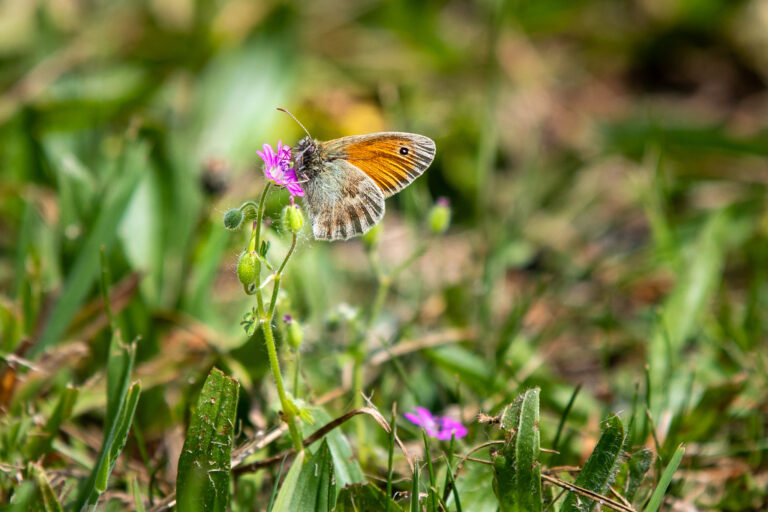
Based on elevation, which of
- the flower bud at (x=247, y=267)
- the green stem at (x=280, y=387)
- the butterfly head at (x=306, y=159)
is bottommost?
the green stem at (x=280, y=387)

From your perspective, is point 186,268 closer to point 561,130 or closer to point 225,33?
point 225,33

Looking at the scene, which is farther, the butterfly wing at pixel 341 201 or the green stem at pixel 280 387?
the butterfly wing at pixel 341 201

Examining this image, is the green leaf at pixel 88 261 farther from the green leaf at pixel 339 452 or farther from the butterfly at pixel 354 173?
the green leaf at pixel 339 452

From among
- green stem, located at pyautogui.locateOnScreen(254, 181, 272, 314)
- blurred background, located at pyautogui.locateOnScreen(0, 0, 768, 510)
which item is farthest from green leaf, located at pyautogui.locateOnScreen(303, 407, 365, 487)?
green stem, located at pyautogui.locateOnScreen(254, 181, 272, 314)

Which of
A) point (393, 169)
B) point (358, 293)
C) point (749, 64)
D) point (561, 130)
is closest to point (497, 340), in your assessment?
point (358, 293)

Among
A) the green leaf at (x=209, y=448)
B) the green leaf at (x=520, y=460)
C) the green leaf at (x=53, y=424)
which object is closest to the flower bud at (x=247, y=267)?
the green leaf at (x=209, y=448)

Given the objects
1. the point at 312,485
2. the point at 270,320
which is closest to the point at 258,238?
the point at 270,320

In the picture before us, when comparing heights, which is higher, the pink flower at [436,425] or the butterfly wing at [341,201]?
the butterfly wing at [341,201]

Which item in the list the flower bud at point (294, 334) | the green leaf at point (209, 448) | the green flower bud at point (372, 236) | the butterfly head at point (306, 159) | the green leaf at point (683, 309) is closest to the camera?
the green leaf at point (209, 448)
